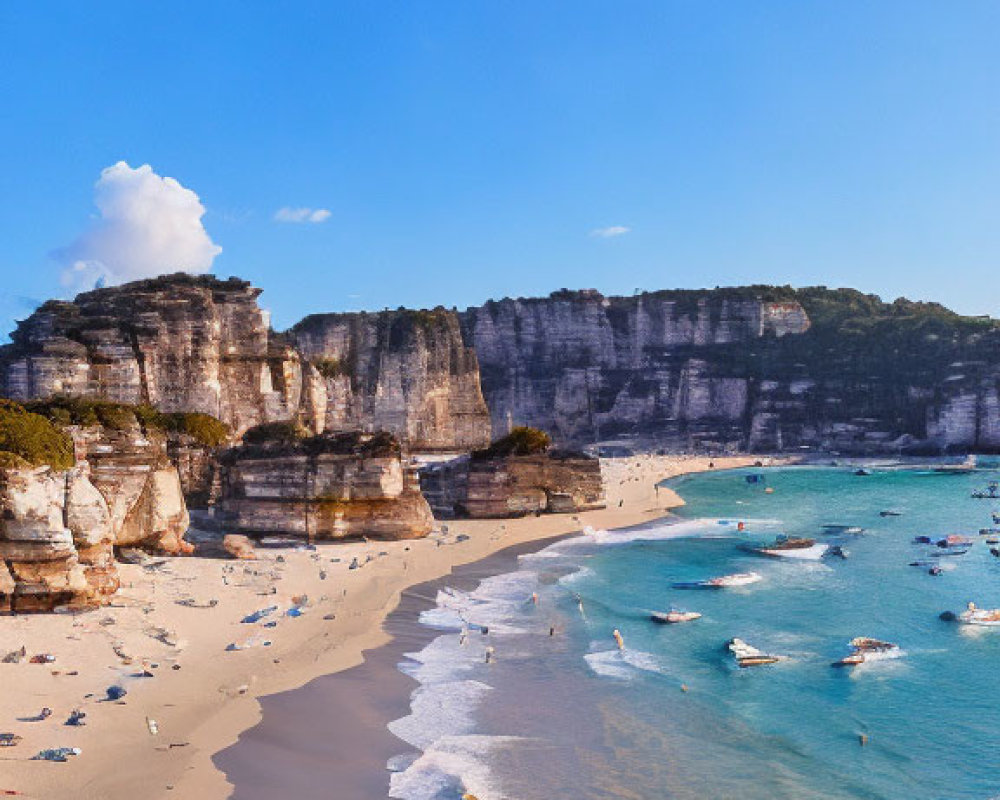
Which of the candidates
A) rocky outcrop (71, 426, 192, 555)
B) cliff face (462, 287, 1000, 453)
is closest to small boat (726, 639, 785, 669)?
rocky outcrop (71, 426, 192, 555)

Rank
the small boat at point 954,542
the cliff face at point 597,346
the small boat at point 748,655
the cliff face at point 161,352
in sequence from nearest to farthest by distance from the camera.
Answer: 1. the small boat at point 748,655
2. the cliff face at point 161,352
3. the small boat at point 954,542
4. the cliff face at point 597,346

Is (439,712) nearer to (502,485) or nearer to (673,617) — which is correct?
(673,617)

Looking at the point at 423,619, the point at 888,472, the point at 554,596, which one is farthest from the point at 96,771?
the point at 888,472

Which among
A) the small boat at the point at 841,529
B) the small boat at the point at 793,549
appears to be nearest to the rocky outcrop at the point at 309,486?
the small boat at the point at 793,549

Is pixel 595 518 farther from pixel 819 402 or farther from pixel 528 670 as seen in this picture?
pixel 819 402

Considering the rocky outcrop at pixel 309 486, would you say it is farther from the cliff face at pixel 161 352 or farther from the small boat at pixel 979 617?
the small boat at pixel 979 617

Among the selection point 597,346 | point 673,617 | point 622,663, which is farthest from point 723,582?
point 597,346
